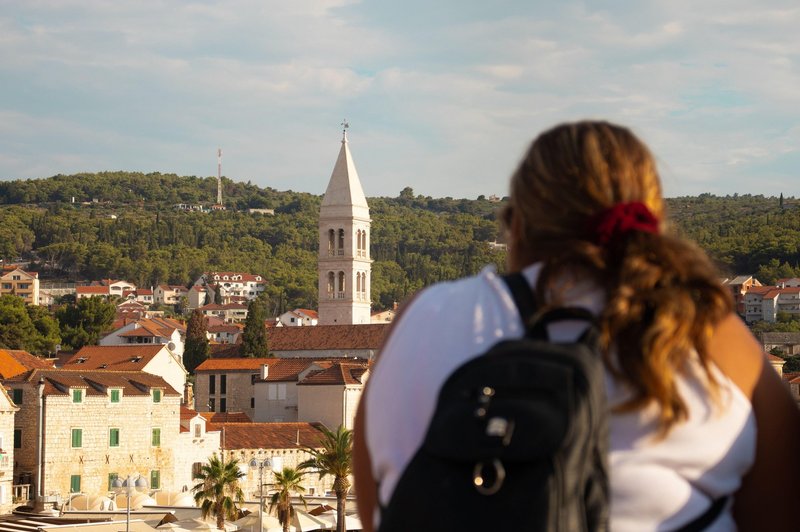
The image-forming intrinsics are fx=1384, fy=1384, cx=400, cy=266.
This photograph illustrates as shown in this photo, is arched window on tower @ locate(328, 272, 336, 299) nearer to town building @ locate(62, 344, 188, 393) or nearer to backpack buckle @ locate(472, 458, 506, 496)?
town building @ locate(62, 344, 188, 393)

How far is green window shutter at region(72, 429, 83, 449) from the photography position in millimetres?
42781

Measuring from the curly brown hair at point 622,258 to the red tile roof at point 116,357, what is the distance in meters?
57.4

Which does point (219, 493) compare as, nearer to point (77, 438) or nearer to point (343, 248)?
point (77, 438)

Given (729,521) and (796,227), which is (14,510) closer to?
(729,521)

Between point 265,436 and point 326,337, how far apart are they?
34.8 m

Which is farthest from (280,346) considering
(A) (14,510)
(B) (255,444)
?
(A) (14,510)

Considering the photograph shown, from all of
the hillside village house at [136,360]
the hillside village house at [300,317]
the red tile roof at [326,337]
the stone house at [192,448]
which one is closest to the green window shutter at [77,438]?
the stone house at [192,448]

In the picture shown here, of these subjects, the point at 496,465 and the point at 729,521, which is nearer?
the point at 496,465

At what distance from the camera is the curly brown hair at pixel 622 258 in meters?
2.56

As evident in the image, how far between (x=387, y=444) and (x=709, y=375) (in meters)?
0.62

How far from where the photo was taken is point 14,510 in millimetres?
39000

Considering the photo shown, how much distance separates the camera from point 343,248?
97.5 m

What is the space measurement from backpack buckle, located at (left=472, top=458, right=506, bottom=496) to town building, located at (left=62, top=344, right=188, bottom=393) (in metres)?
57.8

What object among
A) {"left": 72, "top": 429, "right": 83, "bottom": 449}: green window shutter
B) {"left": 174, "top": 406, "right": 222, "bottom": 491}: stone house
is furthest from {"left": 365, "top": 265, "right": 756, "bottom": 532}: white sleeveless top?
{"left": 174, "top": 406, "right": 222, "bottom": 491}: stone house
